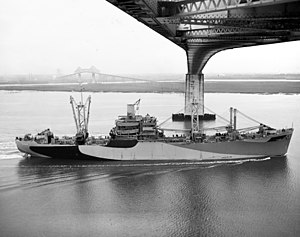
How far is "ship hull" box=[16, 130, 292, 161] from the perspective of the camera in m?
10.9

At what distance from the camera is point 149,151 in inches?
434

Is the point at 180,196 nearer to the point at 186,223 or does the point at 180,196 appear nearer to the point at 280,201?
the point at 186,223

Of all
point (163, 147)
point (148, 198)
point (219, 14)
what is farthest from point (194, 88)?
point (148, 198)

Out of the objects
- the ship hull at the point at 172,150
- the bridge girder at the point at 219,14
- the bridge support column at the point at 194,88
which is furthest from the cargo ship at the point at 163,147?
the bridge support column at the point at 194,88

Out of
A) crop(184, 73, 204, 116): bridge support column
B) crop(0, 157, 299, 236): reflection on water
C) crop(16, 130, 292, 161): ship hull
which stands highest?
crop(184, 73, 204, 116): bridge support column

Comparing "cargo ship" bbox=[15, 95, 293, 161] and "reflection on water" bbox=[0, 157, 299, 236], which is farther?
"cargo ship" bbox=[15, 95, 293, 161]

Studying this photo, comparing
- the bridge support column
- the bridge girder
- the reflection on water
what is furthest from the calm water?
the bridge support column

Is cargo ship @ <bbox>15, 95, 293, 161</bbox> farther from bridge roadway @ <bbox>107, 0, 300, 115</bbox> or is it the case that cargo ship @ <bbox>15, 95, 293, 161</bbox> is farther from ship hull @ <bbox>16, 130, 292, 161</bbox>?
bridge roadway @ <bbox>107, 0, 300, 115</bbox>

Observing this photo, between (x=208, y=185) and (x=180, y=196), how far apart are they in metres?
1.02

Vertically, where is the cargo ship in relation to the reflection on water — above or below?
above

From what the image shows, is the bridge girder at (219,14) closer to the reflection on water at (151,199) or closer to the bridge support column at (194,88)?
the reflection on water at (151,199)

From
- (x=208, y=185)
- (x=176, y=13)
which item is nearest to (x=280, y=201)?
(x=208, y=185)

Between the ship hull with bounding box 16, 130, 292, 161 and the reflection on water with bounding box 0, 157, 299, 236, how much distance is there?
465 millimetres

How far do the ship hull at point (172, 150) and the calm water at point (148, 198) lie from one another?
0.35 meters
